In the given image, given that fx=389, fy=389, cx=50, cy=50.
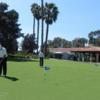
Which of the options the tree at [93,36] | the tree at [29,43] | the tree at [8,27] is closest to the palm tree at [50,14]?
the tree at [29,43]

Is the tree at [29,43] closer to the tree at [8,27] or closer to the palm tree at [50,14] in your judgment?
the palm tree at [50,14]

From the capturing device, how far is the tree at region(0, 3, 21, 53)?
227ft

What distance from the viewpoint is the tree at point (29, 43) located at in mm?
93925

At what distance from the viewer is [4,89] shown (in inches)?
552

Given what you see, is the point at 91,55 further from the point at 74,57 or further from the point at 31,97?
the point at 31,97

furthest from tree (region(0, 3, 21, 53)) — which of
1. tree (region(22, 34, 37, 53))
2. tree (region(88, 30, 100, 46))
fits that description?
tree (region(88, 30, 100, 46))

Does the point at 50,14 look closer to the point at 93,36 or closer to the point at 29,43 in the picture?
the point at 29,43

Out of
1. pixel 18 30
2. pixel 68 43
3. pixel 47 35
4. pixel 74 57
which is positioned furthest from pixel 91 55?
pixel 68 43

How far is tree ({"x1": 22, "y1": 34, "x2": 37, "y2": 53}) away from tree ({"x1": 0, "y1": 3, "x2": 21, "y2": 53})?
20.0 m


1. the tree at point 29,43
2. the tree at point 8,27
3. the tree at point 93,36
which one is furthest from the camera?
the tree at point 93,36

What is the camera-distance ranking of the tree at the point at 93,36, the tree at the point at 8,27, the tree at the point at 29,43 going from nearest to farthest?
the tree at the point at 8,27, the tree at the point at 29,43, the tree at the point at 93,36

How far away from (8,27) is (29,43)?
24.1 metres

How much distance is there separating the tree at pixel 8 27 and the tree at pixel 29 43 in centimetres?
1998

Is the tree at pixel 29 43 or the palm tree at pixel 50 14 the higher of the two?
the palm tree at pixel 50 14
